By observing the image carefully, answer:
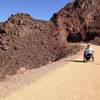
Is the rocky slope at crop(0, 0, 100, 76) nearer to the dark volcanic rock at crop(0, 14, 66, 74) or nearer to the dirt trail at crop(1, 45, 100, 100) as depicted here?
the dark volcanic rock at crop(0, 14, 66, 74)

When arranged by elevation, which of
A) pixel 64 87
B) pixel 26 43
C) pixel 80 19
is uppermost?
pixel 80 19

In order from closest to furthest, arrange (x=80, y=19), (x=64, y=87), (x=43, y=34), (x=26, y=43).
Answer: (x=64, y=87), (x=26, y=43), (x=43, y=34), (x=80, y=19)

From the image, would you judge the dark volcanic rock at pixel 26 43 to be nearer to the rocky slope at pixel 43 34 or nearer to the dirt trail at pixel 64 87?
the rocky slope at pixel 43 34

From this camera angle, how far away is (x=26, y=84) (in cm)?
1602

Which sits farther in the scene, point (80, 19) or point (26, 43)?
point (80, 19)

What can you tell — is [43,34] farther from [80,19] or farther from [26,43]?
[80,19]

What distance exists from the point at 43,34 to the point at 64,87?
42704mm

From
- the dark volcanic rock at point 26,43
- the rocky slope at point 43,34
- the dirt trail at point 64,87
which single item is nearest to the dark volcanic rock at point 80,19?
the rocky slope at point 43,34

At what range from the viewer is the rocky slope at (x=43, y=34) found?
163ft

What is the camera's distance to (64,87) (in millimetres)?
15094

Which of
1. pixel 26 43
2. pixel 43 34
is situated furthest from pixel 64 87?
pixel 43 34

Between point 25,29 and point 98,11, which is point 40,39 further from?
point 98,11

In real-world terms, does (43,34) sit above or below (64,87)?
above

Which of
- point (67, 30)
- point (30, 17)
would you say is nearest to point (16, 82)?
point (30, 17)
